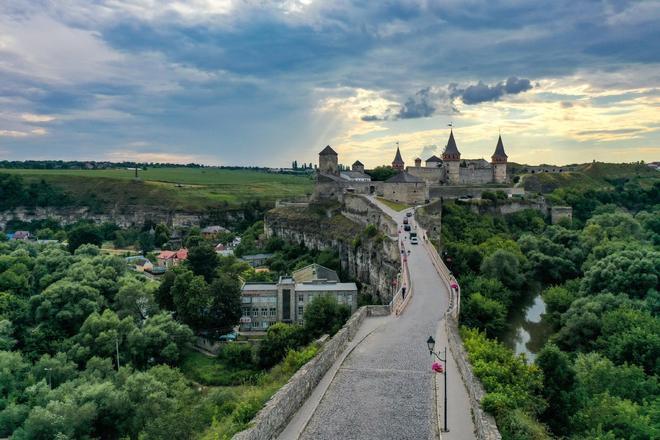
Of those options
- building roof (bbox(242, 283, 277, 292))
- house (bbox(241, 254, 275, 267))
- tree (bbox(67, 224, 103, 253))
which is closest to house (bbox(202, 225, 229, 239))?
tree (bbox(67, 224, 103, 253))

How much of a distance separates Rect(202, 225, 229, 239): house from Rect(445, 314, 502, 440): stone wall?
86.8m

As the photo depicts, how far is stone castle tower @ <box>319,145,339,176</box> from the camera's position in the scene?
3120 inches

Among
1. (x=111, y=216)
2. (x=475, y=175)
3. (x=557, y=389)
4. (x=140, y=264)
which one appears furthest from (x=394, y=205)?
(x=111, y=216)

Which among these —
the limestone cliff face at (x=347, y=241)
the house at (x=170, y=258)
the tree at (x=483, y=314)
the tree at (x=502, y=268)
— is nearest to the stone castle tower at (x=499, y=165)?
the limestone cliff face at (x=347, y=241)

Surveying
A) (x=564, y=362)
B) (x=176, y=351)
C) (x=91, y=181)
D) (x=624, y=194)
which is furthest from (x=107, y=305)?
(x=91, y=181)

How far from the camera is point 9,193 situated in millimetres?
122625

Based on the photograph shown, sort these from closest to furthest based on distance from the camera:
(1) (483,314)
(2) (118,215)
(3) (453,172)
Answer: (1) (483,314)
(3) (453,172)
(2) (118,215)

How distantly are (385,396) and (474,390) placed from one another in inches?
97.0

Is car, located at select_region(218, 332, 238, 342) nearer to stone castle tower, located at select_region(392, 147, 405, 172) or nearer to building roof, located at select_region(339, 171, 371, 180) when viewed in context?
building roof, located at select_region(339, 171, 371, 180)

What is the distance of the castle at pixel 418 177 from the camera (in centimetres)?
6400

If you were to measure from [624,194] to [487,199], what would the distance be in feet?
132

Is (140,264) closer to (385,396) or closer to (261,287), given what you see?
(261,287)

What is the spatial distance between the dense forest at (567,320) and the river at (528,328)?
3.00 ft

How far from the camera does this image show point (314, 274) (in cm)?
5509
